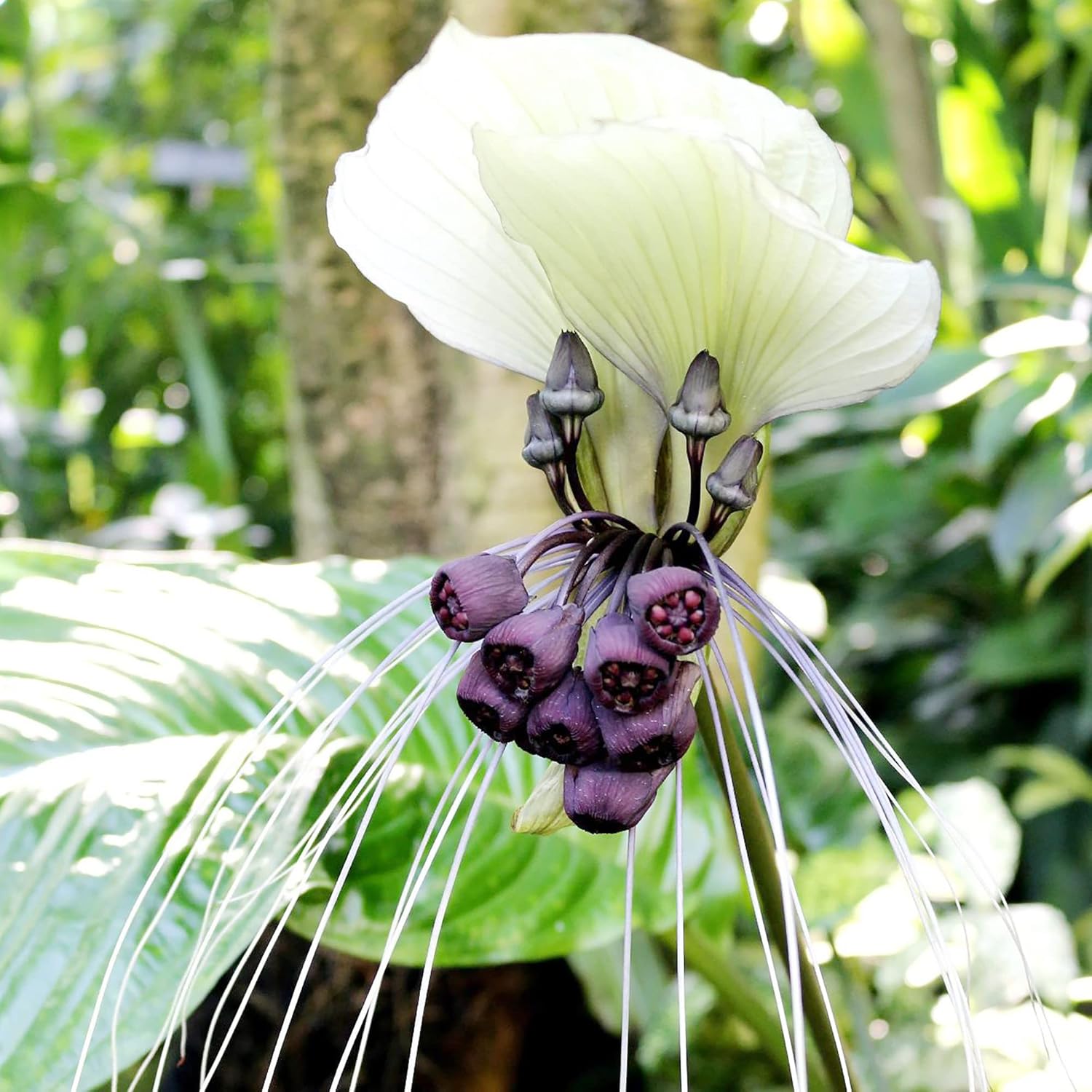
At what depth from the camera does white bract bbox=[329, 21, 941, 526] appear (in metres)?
0.32

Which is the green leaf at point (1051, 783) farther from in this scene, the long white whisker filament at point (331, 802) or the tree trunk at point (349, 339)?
the long white whisker filament at point (331, 802)

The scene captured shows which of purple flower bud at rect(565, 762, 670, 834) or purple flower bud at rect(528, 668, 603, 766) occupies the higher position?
purple flower bud at rect(528, 668, 603, 766)

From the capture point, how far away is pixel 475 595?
354mm

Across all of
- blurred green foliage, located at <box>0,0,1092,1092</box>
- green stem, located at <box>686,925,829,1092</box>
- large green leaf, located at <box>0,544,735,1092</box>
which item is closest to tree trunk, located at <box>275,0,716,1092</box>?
blurred green foliage, located at <box>0,0,1092,1092</box>

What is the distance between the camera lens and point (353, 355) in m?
1.14

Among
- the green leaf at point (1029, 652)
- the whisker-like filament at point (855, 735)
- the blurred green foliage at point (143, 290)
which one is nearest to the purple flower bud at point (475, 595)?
the whisker-like filament at point (855, 735)

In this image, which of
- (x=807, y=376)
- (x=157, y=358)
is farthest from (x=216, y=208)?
(x=807, y=376)

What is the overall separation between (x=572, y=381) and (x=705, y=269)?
0.21 feet

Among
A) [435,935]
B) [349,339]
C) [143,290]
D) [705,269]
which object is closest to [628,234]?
[705,269]

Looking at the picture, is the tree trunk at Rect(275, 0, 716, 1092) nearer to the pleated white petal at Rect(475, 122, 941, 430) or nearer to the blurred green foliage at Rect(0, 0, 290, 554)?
the blurred green foliage at Rect(0, 0, 290, 554)

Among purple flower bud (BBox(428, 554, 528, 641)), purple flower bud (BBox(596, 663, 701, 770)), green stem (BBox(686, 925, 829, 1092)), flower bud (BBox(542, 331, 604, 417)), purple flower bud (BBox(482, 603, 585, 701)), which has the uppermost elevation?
flower bud (BBox(542, 331, 604, 417))

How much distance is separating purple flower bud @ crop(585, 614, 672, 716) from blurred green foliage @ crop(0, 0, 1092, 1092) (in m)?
0.46

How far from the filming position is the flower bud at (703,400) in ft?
1.23

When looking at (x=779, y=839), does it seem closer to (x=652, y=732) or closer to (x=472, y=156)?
(x=652, y=732)
